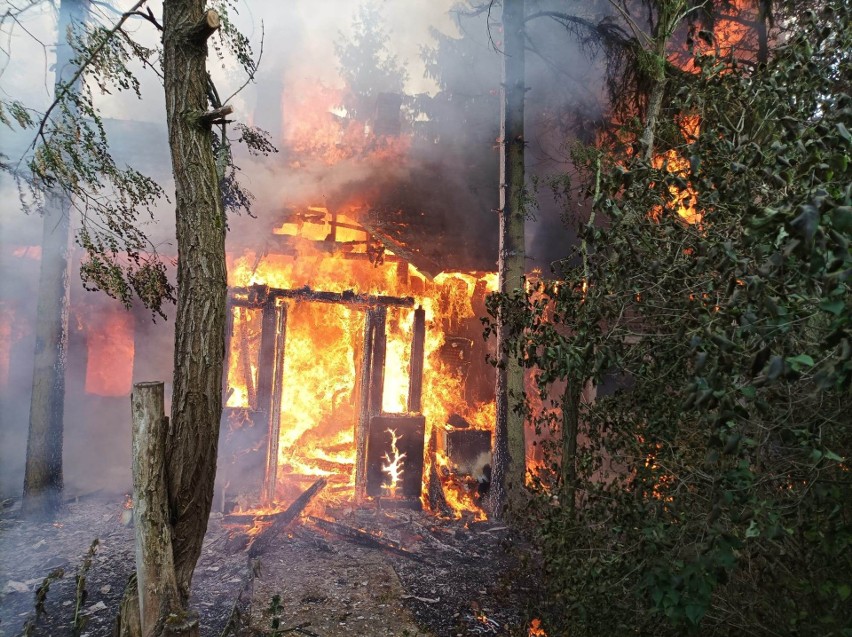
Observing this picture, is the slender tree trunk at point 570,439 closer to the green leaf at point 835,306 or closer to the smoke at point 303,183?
the green leaf at point 835,306

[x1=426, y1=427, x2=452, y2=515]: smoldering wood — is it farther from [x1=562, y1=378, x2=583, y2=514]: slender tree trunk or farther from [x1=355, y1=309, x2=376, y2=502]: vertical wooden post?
[x1=562, y1=378, x2=583, y2=514]: slender tree trunk

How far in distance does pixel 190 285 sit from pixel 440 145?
12247 mm

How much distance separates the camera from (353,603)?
664cm

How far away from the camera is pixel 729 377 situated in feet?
8.31

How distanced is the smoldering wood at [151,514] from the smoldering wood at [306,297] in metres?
6.45

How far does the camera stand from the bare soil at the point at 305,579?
601 cm

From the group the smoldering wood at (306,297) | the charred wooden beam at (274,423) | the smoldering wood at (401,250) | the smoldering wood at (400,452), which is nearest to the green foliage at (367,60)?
the smoldering wood at (401,250)

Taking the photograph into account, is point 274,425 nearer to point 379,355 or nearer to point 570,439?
point 379,355

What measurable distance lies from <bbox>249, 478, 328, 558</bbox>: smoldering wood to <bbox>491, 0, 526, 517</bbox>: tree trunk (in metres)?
3.71

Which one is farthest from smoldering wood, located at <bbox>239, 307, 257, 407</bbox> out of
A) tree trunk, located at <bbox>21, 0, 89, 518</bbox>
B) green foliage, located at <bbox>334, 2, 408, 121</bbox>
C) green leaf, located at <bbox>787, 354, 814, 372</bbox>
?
green foliage, located at <bbox>334, 2, 408, 121</bbox>

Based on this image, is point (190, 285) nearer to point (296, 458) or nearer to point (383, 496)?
point (383, 496)

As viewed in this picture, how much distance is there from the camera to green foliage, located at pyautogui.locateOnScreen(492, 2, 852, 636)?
2271mm

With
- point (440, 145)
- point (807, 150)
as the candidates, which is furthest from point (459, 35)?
point (807, 150)

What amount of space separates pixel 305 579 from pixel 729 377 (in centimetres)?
677
